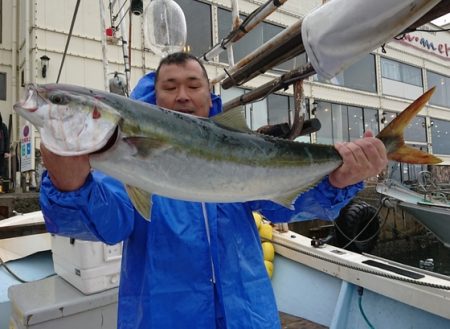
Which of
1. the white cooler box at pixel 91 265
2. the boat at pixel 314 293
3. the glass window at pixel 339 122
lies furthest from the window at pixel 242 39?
the white cooler box at pixel 91 265

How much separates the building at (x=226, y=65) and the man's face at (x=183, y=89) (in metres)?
2.43

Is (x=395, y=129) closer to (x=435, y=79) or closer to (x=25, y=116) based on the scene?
(x=25, y=116)

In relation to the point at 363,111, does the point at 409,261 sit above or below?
below

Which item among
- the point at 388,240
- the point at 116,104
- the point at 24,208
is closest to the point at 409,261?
the point at 388,240

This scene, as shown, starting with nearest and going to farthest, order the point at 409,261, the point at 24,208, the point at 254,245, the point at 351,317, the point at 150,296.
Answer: the point at 150,296 → the point at 254,245 → the point at 351,317 → the point at 24,208 → the point at 409,261

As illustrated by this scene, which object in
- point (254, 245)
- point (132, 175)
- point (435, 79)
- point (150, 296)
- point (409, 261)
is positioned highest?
point (435, 79)

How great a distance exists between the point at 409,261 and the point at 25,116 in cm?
1625

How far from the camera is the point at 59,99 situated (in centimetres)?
145

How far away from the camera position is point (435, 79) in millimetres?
25094

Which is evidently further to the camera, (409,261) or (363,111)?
(363,111)

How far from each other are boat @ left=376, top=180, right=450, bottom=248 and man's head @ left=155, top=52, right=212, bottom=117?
33.5 ft

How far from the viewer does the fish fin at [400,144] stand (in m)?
1.92

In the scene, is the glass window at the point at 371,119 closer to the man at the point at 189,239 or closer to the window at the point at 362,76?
the window at the point at 362,76

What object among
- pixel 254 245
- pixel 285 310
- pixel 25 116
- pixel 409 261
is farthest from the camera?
pixel 409 261
